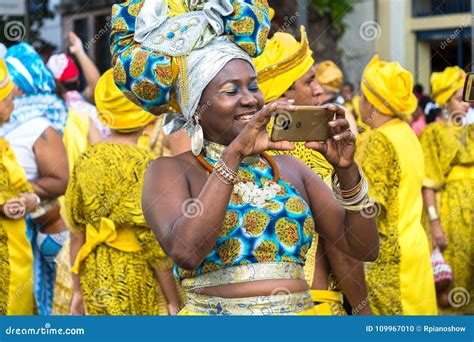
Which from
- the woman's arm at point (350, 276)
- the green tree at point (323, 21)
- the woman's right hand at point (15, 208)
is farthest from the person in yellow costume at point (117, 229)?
the green tree at point (323, 21)

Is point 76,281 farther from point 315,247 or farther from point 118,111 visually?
point 315,247

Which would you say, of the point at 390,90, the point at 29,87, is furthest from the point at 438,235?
the point at 29,87

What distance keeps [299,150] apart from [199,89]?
3.68 feet

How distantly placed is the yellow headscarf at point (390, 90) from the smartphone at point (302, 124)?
337 cm

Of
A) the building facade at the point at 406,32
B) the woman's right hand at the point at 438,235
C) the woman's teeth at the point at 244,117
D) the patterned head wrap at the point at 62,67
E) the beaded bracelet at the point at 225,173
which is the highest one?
the woman's teeth at the point at 244,117

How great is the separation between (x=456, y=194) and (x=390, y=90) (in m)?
1.36

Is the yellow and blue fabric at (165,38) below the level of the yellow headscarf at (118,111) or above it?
above

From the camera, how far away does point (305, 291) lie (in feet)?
10.6

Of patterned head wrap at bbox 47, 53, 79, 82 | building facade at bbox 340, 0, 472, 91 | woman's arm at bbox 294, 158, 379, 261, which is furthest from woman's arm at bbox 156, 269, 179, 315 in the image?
building facade at bbox 340, 0, 472, 91

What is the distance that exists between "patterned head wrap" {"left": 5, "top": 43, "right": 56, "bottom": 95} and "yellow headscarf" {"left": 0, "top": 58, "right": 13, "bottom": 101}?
0.88m

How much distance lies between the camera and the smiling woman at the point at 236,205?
305 centimetres

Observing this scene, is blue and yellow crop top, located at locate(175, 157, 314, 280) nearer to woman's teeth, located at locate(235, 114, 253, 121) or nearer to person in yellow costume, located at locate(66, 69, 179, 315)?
woman's teeth, located at locate(235, 114, 253, 121)

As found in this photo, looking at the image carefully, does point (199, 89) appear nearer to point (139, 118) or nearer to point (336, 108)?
point (336, 108)

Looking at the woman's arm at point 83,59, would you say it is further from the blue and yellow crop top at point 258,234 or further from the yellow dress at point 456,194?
the blue and yellow crop top at point 258,234
